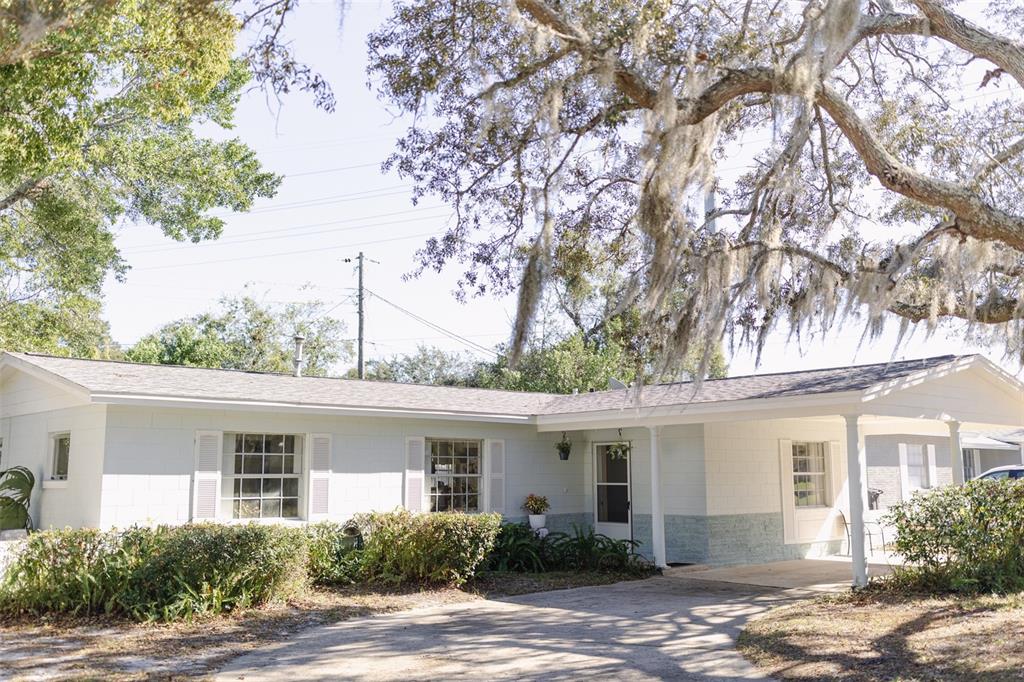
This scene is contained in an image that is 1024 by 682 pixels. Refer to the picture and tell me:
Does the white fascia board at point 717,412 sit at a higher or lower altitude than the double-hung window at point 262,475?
higher

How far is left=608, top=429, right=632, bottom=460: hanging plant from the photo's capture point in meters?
15.1

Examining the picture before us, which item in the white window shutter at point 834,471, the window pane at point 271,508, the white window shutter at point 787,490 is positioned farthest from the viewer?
the white window shutter at point 834,471

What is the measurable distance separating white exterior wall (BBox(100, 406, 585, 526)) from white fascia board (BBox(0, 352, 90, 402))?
494 mm

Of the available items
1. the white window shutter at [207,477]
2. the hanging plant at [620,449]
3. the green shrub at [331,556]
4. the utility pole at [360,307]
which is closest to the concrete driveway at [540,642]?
the green shrub at [331,556]

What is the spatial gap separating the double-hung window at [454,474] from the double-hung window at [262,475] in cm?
228

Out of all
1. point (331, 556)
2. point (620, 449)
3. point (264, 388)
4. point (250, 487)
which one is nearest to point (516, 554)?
point (620, 449)

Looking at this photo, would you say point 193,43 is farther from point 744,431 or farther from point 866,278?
point 744,431

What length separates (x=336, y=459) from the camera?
42.5 feet

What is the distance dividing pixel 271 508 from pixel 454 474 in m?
3.11

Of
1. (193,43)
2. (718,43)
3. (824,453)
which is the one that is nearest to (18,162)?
(193,43)

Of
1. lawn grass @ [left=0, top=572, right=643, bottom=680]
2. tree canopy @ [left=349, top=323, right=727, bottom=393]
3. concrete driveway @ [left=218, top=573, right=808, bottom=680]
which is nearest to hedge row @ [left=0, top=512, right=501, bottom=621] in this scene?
lawn grass @ [left=0, top=572, right=643, bottom=680]

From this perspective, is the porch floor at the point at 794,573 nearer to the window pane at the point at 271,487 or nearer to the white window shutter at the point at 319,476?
the white window shutter at the point at 319,476

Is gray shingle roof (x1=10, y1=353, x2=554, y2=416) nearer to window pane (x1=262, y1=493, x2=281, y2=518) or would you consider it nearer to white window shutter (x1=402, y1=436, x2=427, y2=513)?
white window shutter (x1=402, y1=436, x2=427, y2=513)

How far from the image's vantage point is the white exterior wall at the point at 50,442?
1124 cm
